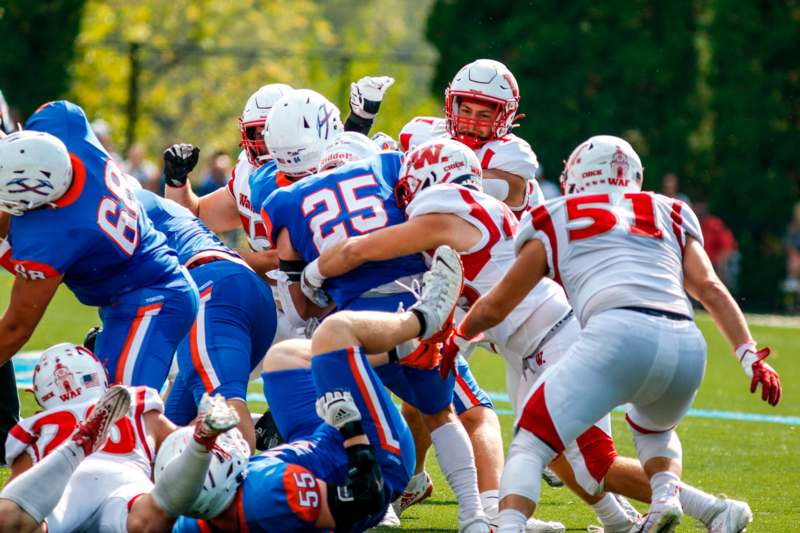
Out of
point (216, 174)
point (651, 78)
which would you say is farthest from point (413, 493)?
point (651, 78)

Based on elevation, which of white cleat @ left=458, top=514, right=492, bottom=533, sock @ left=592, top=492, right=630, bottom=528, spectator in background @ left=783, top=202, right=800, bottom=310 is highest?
white cleat @ left=458, top=514, right=492, bottom=533

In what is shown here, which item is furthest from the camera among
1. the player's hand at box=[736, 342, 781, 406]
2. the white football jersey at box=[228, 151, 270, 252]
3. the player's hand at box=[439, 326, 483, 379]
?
the white football jersey at box=[228, 151, 270, 252]

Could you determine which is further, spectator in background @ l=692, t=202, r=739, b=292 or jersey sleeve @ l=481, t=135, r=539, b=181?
spectator in background @ l=692, t=202, r=739, b=292

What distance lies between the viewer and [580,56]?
60.5 ft

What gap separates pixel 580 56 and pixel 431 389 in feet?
Answer: 45.8

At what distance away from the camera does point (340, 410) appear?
4414 mm

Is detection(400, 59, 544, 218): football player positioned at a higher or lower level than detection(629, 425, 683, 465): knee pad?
higher

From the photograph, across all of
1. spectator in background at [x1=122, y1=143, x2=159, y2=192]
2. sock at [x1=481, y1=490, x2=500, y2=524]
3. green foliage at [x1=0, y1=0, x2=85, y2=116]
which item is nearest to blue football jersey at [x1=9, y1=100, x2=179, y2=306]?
sock at [x1=481, y1=490, x2=500, y2=524]

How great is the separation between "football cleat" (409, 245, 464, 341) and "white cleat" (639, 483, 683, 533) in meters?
0.97

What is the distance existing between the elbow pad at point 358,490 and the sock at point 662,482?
103 cm

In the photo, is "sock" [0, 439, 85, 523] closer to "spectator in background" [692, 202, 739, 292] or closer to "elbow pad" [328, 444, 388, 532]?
"elbow pad" [328, 444, 388, 532]

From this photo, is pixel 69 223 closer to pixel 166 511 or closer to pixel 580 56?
→ pixel 166 511

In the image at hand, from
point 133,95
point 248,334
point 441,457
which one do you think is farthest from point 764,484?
point 133,95

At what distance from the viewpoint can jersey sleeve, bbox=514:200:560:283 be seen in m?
4.61
